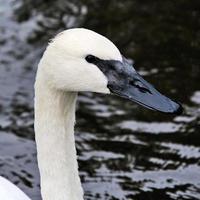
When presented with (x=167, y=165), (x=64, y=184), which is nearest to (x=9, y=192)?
(x=64, y=184)

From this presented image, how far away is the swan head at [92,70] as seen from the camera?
200 inches

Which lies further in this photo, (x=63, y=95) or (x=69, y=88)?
(x=63, y=95)

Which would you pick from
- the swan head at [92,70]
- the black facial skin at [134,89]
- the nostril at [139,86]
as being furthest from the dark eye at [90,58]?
the nostril at [139,86]

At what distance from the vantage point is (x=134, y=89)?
5.23 m

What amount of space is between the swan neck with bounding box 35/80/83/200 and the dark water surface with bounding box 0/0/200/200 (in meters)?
1.77

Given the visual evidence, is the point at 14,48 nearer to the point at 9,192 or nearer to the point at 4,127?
the point at 4,127

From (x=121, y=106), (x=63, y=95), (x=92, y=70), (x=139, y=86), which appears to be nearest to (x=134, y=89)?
(x=139, y=86)

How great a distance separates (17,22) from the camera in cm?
1073

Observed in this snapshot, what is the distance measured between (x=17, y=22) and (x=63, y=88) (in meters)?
5.59

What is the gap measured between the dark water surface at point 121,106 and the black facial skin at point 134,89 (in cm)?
230

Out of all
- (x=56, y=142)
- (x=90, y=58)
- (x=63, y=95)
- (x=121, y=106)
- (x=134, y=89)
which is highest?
(x=90, y=58)

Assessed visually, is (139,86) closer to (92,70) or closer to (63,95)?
(92,70)

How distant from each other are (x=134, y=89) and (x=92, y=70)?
28cm

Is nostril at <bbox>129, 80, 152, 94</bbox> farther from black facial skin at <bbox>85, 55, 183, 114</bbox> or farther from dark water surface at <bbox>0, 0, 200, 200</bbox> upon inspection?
dark water surface at <bbox>0, 0, 200, 200</bbox>
